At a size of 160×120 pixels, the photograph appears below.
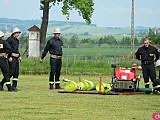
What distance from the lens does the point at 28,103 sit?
1694 centimetres

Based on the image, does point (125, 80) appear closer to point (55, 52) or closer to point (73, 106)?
point (55, 52)

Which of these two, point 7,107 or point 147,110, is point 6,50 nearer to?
point 7,107

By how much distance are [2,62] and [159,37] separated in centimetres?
2976

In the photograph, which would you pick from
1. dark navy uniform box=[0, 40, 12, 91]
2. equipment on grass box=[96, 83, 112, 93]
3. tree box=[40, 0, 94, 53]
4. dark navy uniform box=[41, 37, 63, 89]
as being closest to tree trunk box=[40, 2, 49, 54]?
tree box=[40, 0, 94, 53]

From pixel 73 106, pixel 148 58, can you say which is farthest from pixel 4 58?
pixel 73 106

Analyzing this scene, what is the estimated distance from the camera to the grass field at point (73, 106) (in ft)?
47.5

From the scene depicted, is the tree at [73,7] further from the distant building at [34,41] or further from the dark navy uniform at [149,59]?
the dark navy uniform at [149,59]

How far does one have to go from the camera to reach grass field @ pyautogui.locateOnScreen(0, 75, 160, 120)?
14476 mm

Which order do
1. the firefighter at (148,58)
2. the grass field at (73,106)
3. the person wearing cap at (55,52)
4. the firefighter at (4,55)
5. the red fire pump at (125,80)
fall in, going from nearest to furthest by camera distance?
the grass field at (73,106) → the red fire pump at (125,80) → the firefighter at (4,55) → the firefighter at (148,58) → the person wearing cap at (55,52)

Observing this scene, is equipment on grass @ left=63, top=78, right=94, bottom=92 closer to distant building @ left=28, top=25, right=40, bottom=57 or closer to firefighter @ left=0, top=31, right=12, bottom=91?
firefighter @ left=0, top=31, right=12, bottom=91

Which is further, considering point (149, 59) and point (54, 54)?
point (54, 54)

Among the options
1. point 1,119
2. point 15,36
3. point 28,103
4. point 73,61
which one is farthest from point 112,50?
point 1,119

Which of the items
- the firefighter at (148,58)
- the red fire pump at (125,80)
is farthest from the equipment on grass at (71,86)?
the firefighter at (148,58)

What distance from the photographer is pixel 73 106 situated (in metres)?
16.3
